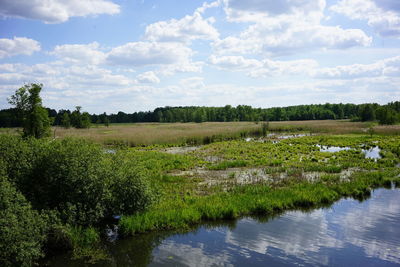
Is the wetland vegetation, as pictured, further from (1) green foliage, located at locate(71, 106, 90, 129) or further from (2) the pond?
(1) green foliage, located at locate(71, 106, 90, 129)

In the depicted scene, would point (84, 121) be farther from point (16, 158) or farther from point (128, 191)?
point (128, 191)

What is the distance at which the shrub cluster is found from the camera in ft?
36.7

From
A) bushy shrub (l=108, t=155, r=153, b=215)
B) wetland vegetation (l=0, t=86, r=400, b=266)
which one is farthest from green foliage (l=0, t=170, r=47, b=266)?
bushy shrub (l=108, t=155, r=153, b=215)

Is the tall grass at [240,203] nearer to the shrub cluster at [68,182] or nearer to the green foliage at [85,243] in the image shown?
the shrub cluster at [68,182]

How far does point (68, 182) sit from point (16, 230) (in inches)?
121

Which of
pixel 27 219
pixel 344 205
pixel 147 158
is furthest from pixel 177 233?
pixel 147 158

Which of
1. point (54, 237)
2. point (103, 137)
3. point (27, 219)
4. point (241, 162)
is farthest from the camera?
point (103, 137)

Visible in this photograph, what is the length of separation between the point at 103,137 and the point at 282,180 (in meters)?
29.3

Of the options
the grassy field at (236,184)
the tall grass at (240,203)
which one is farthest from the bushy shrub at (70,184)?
the tall grass at (240,203)

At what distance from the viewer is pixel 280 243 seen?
36.7ft

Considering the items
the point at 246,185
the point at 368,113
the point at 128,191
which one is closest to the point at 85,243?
the point at 128,191

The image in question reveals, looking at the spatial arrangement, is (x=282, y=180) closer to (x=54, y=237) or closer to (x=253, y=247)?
(x=253, y=247)

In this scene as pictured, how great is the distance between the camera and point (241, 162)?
83.5 feet

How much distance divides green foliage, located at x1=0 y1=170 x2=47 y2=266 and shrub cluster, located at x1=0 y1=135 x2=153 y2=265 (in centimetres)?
38
